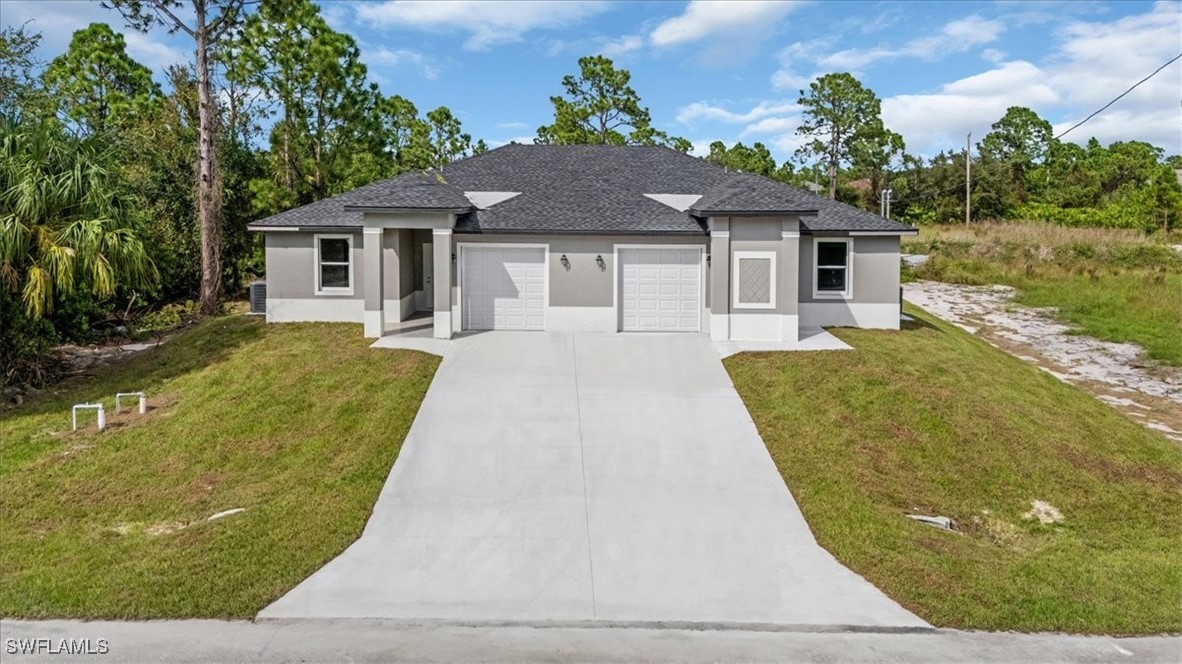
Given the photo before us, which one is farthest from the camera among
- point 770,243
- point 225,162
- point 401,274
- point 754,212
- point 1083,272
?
point 1083,272

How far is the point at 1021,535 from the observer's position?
906 cm

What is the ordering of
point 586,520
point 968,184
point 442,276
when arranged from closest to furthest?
point 586,520
point 442,276
point 968,184

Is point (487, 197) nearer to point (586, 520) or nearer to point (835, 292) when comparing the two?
point (835, 292)

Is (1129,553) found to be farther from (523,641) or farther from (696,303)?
(696,303)

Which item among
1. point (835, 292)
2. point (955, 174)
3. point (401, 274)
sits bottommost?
point (835, 292)

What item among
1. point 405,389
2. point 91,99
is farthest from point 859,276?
point 91,99

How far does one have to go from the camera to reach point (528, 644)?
629 cm

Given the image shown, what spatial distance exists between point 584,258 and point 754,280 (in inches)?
158

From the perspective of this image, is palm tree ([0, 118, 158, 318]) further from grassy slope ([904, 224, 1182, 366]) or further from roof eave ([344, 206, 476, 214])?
grassy slope ([904, 224, 1182, 366])

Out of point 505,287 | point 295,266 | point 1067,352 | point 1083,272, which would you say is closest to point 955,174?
point 1083,272

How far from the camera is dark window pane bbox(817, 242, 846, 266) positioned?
18.3 meters

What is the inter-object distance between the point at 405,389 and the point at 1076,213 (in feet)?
164

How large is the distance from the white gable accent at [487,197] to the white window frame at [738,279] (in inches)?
251

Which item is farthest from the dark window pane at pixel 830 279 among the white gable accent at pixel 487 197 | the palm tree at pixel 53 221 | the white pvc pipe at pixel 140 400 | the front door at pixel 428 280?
the palm tree at pixel 53 221
